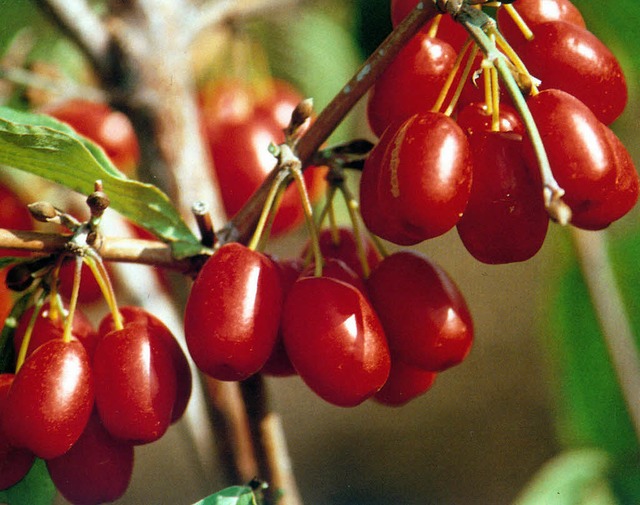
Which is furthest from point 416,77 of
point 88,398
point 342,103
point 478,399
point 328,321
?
point 478,399

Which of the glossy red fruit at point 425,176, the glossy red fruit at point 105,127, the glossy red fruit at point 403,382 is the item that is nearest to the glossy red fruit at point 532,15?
the glossy red fruit at point 425,176

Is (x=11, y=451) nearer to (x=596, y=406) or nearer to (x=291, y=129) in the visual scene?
(x=291, y=129)

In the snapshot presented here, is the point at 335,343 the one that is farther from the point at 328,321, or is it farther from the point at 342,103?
the point at 342,103

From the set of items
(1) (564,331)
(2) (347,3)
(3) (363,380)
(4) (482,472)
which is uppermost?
(2) (347,3)

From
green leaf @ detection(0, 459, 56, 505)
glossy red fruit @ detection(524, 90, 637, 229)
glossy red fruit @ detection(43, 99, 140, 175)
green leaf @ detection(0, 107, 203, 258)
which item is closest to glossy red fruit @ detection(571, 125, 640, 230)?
glossy red fruit @ detection(524, 90, 637, 229)

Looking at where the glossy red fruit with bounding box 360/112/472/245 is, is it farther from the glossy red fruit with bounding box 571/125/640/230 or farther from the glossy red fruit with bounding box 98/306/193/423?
the glossy red fruit with bounding box 98/306/193/423

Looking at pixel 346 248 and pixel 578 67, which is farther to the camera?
pixel 346 248

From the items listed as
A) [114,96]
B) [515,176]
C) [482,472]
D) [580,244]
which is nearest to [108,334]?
[515,176]
